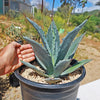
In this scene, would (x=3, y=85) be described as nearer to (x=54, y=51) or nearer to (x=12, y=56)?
(x=12, y=56)

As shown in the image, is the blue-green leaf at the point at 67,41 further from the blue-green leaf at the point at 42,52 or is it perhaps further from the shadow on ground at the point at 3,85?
the shadow on ground at the point at 3,85

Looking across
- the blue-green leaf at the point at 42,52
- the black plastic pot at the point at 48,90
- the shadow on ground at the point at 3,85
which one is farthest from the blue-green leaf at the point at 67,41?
the shadow on ground at the point at 3,85

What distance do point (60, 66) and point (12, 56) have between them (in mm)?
382

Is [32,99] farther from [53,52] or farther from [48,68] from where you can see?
[53,52]

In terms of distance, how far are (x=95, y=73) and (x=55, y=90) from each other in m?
2.19

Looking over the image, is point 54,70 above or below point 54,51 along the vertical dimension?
below

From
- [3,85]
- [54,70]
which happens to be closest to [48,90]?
[54,70]

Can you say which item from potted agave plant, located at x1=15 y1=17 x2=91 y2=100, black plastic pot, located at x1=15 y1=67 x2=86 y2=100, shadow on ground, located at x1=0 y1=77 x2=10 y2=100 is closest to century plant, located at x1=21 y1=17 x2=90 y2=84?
potted agave plant, located at x1=15 y1=17 x2=91 y2=100

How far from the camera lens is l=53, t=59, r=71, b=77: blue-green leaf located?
68 centimetres

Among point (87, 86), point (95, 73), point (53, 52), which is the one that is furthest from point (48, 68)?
point (95, 73)

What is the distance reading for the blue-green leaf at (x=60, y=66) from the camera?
680mm

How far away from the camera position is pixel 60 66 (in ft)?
2.35

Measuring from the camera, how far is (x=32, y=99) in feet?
2.49

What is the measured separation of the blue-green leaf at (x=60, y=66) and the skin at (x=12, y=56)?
0.28 m
